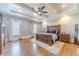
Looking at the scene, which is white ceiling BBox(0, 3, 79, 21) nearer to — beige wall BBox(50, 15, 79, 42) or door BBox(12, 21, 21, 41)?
beige wall BBox(50, 15, 79, 42)

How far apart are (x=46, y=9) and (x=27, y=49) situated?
1013 millimetres

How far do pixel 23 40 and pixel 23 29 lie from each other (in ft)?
0.86

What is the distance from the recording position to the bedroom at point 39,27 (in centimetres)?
194

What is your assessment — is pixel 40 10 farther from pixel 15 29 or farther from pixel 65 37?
pixel 65 37

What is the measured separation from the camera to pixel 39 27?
7.06 ft

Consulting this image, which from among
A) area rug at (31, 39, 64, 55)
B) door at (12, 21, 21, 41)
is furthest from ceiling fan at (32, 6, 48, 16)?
area rug at (31, 39, 64, 55)

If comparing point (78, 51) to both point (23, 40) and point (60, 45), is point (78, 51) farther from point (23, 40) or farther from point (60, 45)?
point (23, 40)

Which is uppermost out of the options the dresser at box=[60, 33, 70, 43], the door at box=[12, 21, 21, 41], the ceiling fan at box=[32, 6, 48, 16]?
the ceiling fan at box=[32, 6, 48, 16]

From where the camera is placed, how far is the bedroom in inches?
76.3

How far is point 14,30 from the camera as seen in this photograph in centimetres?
202

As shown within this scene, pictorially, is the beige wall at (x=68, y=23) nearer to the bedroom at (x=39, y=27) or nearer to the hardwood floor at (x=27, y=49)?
the bedroom at (x=39, y=27)

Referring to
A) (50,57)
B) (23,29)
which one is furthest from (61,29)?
(23,29)

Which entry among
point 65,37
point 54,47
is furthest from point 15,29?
point 65,37

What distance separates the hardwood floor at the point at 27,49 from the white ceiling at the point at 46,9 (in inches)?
25.6
